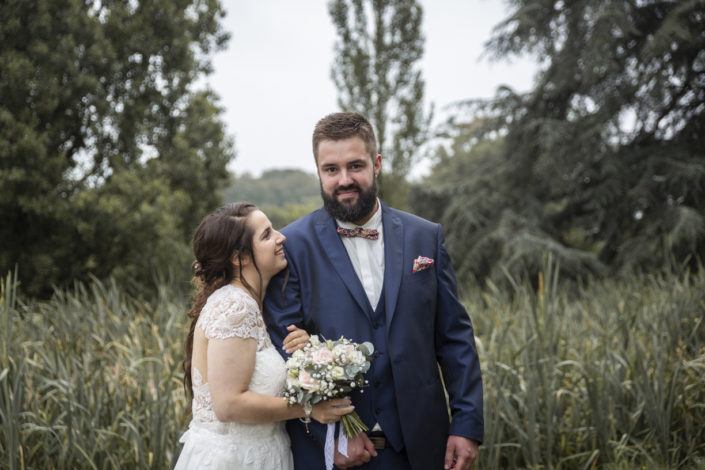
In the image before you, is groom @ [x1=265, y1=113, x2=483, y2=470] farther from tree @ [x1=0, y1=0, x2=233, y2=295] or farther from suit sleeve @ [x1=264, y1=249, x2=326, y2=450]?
tree @ [x1=0, y1=0, x2=233, y2=295]

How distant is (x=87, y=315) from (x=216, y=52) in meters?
6.27

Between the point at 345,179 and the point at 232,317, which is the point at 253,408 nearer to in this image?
the point at 232,317

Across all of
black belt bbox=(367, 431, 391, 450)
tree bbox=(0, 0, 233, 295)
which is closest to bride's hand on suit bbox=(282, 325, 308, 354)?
black belt bbox=(367, 431, 391, 450)

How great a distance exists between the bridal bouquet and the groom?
152mm

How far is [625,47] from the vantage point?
941cm

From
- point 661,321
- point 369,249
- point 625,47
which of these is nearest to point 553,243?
point 625,47

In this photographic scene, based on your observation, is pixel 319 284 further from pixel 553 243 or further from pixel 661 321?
pixel 553 243

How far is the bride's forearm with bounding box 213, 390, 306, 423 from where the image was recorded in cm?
199

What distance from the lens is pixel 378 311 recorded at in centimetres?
221

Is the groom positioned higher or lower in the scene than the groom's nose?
lower

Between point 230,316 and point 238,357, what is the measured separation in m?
0.15

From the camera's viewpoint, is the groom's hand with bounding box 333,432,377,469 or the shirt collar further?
the shirt collar

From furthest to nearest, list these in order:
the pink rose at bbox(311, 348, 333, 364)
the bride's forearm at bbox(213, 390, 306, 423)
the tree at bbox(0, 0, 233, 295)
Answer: the tree at bbox(0, 0, 233, 295) < the bride's forearm at bbox(213, 390, 306, 423) < the pink rose at bbox(311, 348, 333, 364)

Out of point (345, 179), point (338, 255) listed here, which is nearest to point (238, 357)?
point (338, 255)
